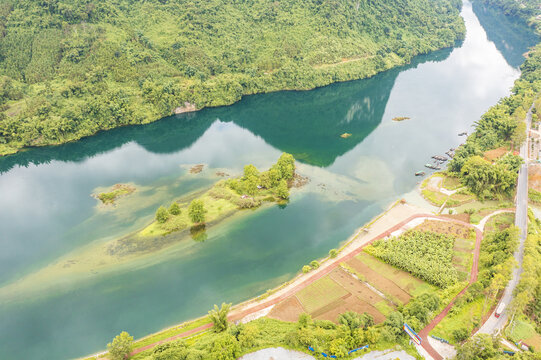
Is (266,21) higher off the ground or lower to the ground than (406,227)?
higher

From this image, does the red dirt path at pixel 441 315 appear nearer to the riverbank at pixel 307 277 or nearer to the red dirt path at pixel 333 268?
the red dirt path at pixel 333 268

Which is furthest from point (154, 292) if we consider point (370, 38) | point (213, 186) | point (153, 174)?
point (370, 38)

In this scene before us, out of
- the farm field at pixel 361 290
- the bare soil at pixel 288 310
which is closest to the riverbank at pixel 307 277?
the bare soil at pixel 288 310

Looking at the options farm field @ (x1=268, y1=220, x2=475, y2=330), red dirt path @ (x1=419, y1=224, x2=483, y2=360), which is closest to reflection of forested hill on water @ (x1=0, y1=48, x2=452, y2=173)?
farm field @ (x1=268, y1=220, x2=475, y2=330)

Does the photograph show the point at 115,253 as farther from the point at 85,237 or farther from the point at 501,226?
the point at 501,226

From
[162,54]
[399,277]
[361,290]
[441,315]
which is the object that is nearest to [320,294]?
[361,290]

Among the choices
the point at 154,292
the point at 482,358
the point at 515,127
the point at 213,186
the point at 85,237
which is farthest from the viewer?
the point at 515,127

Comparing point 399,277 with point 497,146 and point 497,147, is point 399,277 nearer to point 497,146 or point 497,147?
point 497,147
